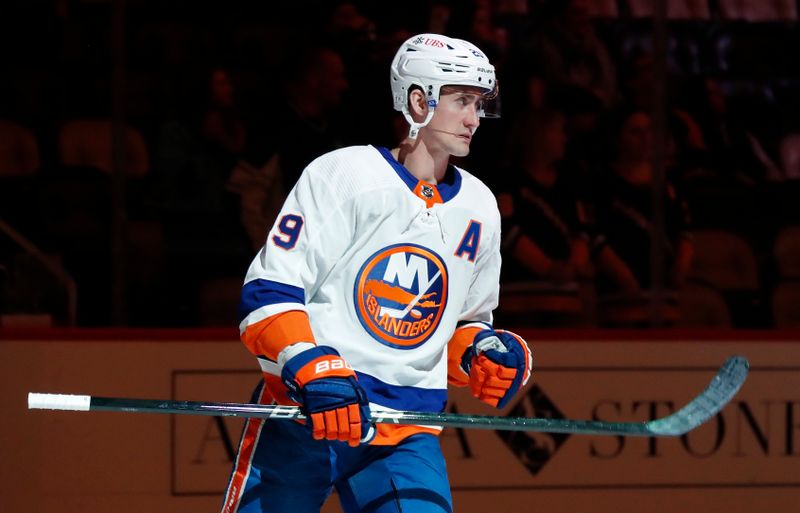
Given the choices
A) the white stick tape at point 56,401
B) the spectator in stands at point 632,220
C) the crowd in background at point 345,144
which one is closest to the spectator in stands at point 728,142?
the crowd in background at point 345,144

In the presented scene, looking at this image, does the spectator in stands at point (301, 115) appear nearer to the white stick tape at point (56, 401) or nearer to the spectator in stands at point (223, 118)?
Result: the spectator in stands at point (223, 118)

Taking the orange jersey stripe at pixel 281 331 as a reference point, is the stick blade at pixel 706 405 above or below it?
below

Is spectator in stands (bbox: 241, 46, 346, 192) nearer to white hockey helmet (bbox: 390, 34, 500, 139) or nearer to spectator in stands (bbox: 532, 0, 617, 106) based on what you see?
spectator in stands (bbox: 532, 0, 617, 106)

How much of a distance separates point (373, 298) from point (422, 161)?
0.28 m

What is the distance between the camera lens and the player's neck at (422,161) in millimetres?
2572

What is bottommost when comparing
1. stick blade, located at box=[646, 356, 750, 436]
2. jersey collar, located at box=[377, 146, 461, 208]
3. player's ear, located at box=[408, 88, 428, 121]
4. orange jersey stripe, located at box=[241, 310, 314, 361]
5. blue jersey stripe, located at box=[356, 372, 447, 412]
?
stick blade, located at box=[646, 356, 750, 436]

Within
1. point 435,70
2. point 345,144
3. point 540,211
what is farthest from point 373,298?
point 540,211

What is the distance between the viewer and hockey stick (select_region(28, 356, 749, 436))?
240 centimetres

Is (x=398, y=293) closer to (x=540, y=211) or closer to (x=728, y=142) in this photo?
(x=540, y=211)

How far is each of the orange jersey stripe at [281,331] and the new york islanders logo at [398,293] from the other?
0.42ft

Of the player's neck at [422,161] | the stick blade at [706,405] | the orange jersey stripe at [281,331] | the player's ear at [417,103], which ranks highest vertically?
the player's ear at [417,103]

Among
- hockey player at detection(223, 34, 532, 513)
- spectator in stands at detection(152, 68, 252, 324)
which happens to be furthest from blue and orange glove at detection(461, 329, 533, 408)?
spectator in stands at detection(152, 68, 252, 324)

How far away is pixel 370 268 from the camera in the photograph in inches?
97.3

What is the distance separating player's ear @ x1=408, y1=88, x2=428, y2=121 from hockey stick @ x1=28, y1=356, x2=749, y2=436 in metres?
0.56
